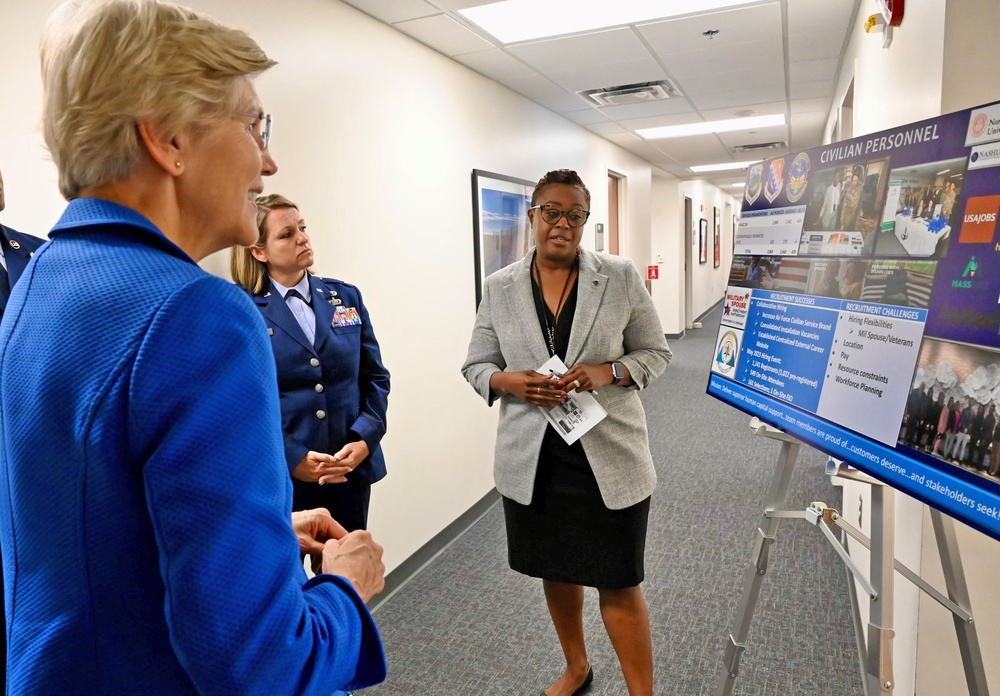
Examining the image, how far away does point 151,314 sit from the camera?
615 millimetres

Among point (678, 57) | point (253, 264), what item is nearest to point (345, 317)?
point (253, 264)

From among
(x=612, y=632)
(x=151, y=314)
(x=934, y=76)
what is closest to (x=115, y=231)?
(x=151, y=314)

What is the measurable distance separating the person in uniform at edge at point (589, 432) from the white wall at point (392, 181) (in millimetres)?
1032

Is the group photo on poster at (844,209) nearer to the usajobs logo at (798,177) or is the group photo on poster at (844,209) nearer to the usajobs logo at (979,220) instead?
the usajobs logo at (798,177)

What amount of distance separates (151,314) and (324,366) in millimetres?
1458

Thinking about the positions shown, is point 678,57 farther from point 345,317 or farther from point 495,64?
point 345,317

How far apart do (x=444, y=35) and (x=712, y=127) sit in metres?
3.84

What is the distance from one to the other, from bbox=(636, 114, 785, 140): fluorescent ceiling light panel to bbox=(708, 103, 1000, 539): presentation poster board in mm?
4771

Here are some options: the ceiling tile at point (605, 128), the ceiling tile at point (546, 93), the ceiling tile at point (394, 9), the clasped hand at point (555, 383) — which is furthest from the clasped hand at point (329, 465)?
the ceiling tile at point (605, 128)

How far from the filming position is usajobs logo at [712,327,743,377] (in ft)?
5.93

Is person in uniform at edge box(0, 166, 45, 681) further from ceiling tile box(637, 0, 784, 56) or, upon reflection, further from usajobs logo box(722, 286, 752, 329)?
ceiling tile box(637, 0, 784, 56)

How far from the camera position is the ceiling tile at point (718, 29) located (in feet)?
10.5

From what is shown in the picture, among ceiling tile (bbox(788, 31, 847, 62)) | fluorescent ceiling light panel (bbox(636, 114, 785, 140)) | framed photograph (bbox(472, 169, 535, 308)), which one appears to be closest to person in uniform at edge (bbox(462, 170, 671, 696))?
framed photograph (bbox(472, 169, 535, 308))

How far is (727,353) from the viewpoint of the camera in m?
1.86
